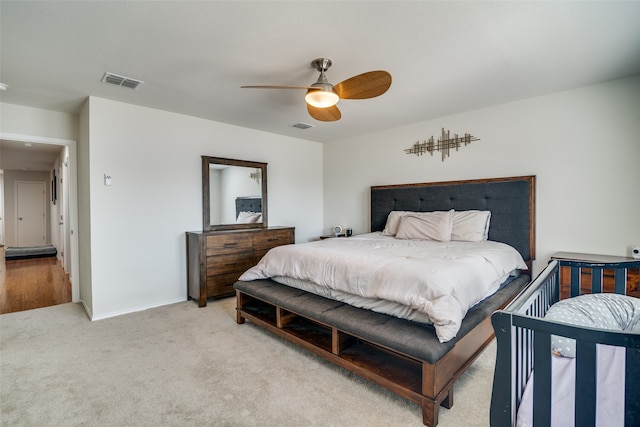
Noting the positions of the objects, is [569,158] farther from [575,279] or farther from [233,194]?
[233,194]

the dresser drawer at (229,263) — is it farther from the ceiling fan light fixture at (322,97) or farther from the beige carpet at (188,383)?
the ceiling fan light fixture at (322,97)

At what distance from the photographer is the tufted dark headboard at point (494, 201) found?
3.31 meters

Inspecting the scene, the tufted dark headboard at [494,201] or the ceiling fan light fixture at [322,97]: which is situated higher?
the ceiling fan light fixture at [322,97]

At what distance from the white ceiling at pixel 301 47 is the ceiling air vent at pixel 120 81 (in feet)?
0.28

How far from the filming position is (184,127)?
3906 millimetres

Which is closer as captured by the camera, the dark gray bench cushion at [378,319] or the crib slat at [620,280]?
the dark gray bench cushion at [378,319]

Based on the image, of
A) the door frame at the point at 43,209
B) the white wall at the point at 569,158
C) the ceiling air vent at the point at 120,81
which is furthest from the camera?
the door frame at the point at 43,209

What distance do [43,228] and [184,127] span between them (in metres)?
7.86

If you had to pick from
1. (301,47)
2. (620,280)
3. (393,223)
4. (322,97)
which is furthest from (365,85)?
(620,280)

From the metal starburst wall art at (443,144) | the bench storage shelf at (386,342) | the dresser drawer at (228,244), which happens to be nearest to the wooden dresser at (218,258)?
the dresser drawer at (228,244)

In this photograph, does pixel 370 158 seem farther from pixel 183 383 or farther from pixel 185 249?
pixel 183 383

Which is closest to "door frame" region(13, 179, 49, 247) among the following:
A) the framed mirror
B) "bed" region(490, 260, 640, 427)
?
the framed mirror

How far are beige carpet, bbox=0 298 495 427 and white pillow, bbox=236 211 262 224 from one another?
69.8 inches

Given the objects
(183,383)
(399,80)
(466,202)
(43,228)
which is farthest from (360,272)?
(43,228)
